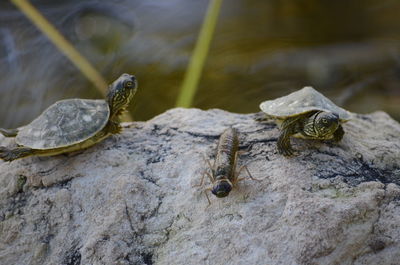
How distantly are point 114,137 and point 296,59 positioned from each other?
10.6ft

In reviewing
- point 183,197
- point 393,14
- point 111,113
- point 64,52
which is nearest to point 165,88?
point 64,52

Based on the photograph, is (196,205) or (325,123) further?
(325,123)

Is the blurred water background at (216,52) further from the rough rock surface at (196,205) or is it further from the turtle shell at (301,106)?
the rough rock surface at (196,205)

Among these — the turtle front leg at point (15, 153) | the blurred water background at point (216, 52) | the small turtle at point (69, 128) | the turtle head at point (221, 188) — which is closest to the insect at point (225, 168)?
the turtle head at point (221, 188)

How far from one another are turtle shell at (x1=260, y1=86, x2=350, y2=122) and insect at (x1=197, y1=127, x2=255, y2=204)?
32 cm

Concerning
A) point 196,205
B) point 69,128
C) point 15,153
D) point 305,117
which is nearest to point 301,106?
point 305,117

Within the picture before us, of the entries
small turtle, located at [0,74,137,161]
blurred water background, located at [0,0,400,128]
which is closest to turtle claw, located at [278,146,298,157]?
small turtle, located at [0,74,137,161]

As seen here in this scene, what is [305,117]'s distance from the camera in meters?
2.98

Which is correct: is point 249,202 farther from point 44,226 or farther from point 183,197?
point 44,226

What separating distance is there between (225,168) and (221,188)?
180 mm

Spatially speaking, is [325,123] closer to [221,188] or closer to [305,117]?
[305,117]

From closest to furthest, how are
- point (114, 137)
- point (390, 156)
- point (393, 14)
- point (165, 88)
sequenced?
point (390, 156)
point (114, 137)
point (165, 88)
point (393, 14)

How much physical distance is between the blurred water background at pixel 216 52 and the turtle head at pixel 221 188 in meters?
2.51

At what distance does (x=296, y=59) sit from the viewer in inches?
226
